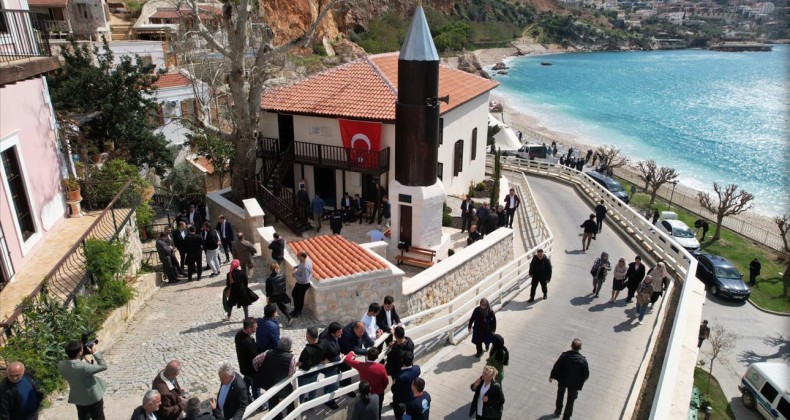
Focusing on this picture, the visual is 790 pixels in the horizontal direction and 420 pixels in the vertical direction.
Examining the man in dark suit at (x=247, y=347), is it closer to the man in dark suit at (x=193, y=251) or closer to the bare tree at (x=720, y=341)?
the man in dark suit at (x=193, y=251)

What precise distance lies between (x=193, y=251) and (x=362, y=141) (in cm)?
868

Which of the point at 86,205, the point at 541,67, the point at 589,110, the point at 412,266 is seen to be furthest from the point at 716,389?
the point at 541,67

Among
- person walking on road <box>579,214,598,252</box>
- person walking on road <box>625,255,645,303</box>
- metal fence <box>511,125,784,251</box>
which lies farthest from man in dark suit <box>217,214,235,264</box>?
metal fence <box>511,125,784,251</box>

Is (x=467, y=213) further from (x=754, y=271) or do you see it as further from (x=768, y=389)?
(x=754, y=271)

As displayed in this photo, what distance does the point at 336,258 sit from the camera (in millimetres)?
12203

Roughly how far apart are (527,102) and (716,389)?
71.3m

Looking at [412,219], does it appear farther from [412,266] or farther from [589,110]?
[589,110]

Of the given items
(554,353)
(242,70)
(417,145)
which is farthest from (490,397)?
(242,70)

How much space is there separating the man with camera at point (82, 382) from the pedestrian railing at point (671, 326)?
24.6ft

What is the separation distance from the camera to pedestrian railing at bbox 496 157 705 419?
27.5 ft

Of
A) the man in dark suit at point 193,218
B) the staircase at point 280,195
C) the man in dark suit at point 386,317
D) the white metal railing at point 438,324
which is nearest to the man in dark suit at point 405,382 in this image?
the white metal railing at point 438,324

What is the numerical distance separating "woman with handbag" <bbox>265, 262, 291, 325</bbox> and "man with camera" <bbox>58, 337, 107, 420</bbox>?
3.86m

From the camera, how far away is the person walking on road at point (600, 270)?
13.4 m

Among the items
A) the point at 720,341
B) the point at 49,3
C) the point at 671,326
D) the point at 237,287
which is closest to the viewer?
the point at 237,287
